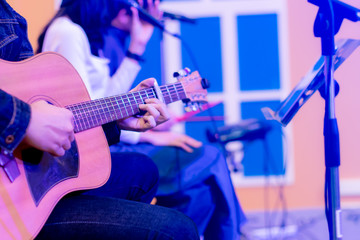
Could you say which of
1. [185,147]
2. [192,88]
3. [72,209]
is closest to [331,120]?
[192,88]

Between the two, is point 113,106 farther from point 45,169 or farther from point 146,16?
point 146,16

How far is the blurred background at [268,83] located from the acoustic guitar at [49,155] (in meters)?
1.80

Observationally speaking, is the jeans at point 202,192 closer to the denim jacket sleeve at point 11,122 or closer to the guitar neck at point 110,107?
the guitar neck at point 110,107

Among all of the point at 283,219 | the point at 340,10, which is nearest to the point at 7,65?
the point at 340,10

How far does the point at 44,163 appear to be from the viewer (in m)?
0.98

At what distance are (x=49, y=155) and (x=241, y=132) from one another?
1.38 m

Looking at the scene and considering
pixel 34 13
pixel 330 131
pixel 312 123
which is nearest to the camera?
pixel 330 131

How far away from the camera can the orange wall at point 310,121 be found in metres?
2.91

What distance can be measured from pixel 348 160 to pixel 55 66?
2480 mm

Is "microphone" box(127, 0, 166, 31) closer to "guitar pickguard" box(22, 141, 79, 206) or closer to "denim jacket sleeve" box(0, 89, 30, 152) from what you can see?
"guitar pickguard" box(22, 141, 79, 206)

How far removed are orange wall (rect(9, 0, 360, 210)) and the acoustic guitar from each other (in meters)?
1.98

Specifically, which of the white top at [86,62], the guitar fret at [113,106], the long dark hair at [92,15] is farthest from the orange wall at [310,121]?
the guitar fret at [113,106]

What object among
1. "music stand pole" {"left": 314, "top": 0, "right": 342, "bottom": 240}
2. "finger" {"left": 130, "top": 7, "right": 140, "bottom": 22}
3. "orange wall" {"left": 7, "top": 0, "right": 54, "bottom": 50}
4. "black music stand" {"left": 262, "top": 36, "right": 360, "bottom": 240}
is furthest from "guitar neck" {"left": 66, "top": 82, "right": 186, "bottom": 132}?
"orange wall" {"left": 7, "top": 0, "right": 54, "bottom": 50}

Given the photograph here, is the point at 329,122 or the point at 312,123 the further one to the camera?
the point at 312,123
